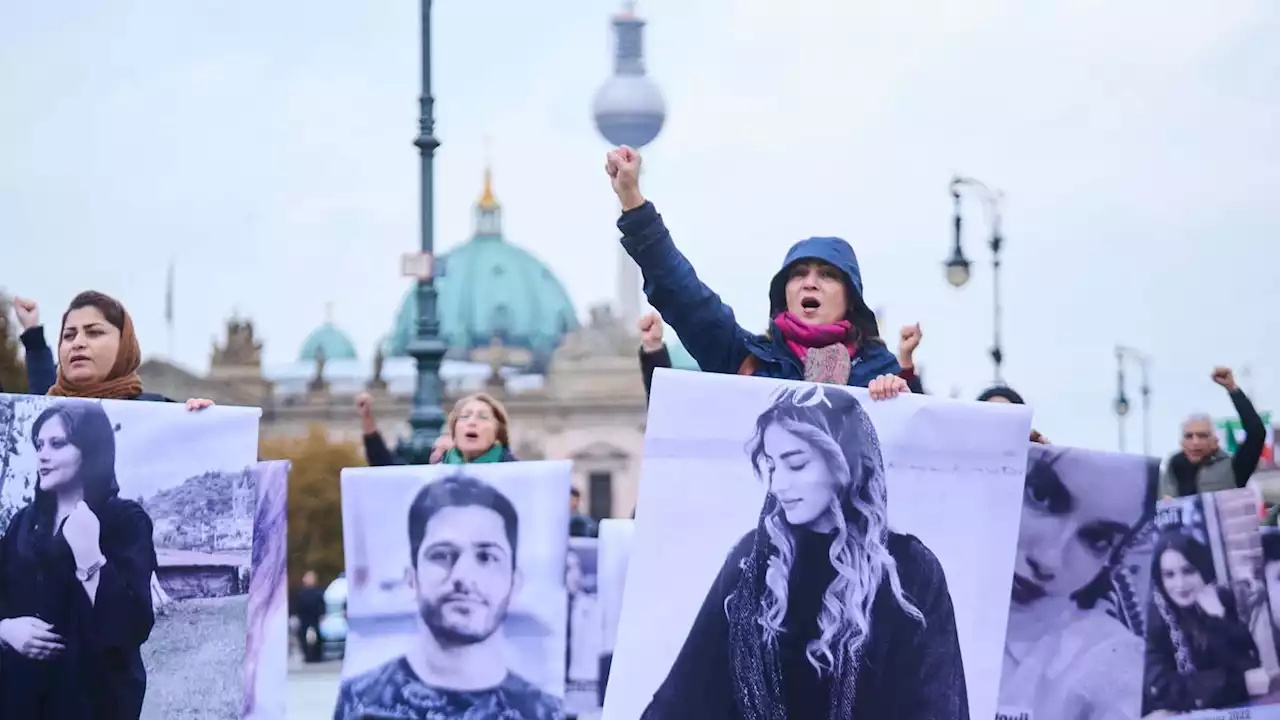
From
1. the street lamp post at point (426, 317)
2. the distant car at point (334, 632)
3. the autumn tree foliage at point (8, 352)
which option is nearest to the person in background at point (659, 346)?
the street lamp post at point (426, 317)

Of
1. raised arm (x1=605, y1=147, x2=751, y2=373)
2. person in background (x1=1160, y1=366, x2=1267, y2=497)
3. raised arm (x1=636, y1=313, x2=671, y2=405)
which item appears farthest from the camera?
person in background (x1=1160, y1=366, x2=1267, y2=497)

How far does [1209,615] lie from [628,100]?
15435cm

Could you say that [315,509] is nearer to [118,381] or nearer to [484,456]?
[484,456]

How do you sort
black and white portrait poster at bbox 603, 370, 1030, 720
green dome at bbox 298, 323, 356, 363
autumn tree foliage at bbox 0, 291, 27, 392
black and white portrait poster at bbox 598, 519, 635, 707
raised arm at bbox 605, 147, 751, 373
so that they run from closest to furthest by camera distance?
black and white portrait poster at bbox 603, 370, 1030, 720 → raised arm at bbox 605, 147, 751, 373 → black and white portrait poster at bbox 598, 519, 635, 707 → autumn tree foliage at bbox 0, 291, 27, 392 → green dome at bbox 298, 323, 356, 363

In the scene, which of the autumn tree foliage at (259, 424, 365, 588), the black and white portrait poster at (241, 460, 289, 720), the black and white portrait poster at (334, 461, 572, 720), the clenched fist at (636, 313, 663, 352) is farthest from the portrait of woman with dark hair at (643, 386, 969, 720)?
the autumn tree foliage at (259, 424, 365, 588)

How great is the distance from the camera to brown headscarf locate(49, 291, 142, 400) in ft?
26.0

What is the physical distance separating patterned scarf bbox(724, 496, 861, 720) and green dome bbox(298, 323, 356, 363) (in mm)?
156882

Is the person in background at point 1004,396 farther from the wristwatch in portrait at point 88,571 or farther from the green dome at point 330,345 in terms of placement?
the green dome at point 330,345

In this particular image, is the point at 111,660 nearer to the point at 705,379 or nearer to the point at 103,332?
the point at 103,332

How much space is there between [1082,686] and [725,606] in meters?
4.13

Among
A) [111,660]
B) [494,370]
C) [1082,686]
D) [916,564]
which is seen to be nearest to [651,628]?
[916,564]

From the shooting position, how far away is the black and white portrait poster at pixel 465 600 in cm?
1101

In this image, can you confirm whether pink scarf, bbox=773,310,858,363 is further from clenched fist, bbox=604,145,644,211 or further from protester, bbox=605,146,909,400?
clenched fist, bbox=604,145,644,211

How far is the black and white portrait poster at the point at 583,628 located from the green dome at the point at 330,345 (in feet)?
492
